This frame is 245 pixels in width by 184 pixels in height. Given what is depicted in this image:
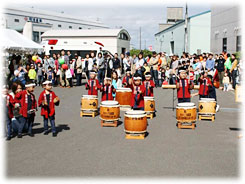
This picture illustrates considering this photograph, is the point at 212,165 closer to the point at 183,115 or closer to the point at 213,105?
the point at 183,115

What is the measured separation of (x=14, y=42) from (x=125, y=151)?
13.2 m

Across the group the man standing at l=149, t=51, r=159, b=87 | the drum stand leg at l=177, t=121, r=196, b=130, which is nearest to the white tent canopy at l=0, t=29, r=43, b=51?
the man standing at l=149, t=51, r=159, b=87

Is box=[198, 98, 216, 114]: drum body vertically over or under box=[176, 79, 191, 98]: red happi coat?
under

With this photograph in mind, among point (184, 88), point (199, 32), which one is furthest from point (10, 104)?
point (199, 32)

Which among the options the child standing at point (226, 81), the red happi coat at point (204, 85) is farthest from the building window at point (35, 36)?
the red happi coat at point (204, 85)

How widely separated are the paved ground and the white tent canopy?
7.62 m

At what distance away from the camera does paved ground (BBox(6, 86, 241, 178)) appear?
693 centimetres

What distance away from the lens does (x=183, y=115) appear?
1063cm

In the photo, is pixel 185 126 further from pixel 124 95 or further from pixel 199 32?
pixel 199 32

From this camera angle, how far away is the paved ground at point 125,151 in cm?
693

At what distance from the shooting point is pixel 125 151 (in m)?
8.31

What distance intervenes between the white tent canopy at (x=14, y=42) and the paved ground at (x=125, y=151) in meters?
7.62

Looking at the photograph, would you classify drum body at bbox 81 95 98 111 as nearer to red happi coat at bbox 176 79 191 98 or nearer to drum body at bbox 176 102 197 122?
red happi coat at bbox 176 79 191 98

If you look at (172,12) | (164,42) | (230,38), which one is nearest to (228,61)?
(230,38)
